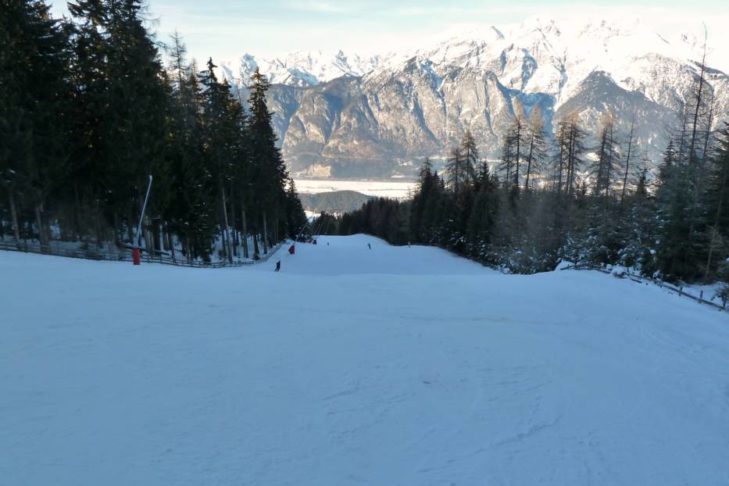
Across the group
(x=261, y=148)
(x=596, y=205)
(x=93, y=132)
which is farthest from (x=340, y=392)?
(x=261, y=148)

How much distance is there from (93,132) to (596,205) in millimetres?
34780

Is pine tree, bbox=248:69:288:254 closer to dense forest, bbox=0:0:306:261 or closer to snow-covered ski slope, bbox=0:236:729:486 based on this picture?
dense forest, bbox=0:0:306:261

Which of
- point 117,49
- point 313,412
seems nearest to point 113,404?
point 313,412

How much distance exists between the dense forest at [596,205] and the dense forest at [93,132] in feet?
89.9

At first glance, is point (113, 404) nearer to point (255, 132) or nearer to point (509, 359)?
point (509, 359)

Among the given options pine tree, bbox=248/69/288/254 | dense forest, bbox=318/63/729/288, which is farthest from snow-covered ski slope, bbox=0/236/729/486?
pine tree, bbox=248/69/288/254

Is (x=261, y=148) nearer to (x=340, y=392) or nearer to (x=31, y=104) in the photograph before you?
(x=31, y=104)

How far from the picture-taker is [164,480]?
490 cm

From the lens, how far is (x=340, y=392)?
289 inches

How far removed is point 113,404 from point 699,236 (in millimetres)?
27991

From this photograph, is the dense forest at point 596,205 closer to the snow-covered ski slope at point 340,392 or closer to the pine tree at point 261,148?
the snow-covered ski slope at point 340,392

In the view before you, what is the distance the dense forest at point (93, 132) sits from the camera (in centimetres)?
2116

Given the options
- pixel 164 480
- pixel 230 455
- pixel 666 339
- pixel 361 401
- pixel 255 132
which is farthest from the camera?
pixel 255 132

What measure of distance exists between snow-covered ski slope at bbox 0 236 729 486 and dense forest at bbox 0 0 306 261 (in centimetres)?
1102
